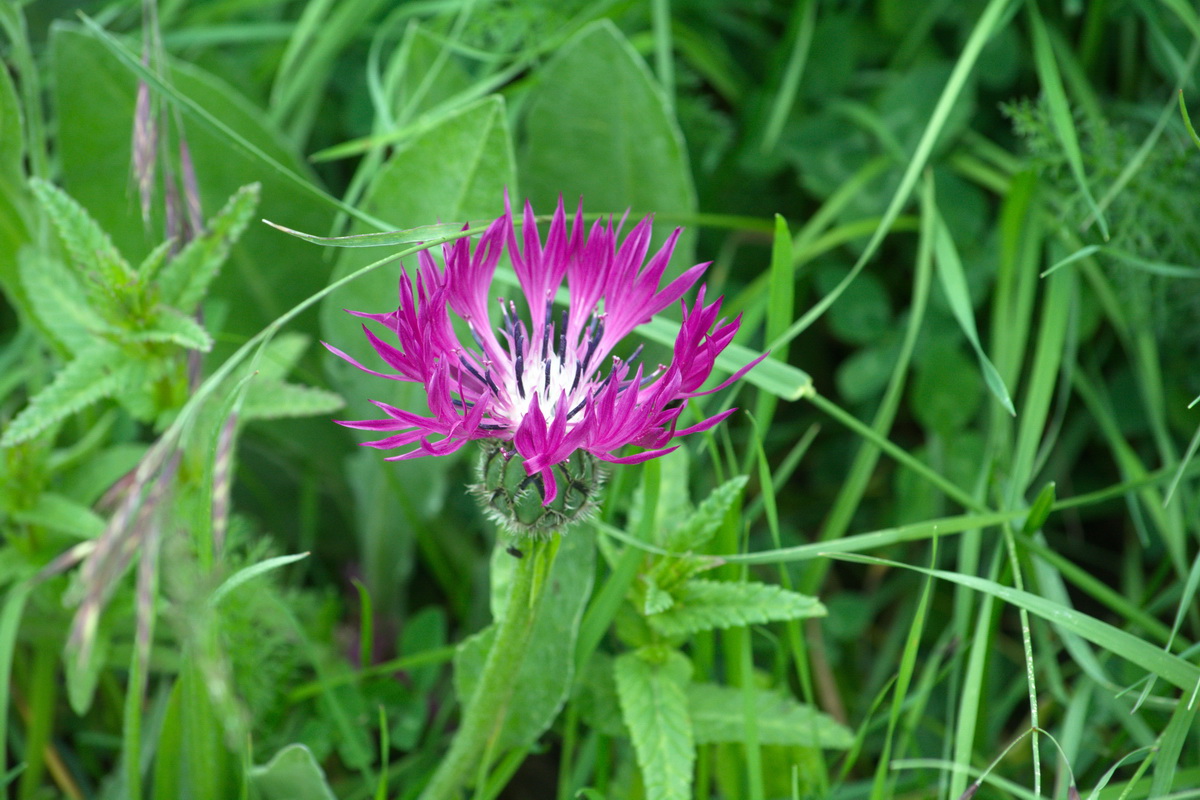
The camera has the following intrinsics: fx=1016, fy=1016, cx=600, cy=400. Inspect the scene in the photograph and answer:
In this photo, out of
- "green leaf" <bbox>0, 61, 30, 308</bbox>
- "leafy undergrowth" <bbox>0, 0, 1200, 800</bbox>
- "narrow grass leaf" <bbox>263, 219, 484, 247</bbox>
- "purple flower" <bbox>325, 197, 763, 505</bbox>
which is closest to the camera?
"purple flower" <bbox>325, 197, 763, 505</bbox>

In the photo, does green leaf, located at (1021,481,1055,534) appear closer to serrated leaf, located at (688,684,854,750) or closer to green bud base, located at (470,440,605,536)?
serrated leaf, located at (688,684,854,750)

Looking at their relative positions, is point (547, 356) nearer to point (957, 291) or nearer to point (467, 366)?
point (467, 366)

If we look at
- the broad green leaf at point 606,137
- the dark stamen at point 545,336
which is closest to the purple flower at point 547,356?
the dark stamen at point 545,336

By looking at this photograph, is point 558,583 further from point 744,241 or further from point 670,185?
point 744,241

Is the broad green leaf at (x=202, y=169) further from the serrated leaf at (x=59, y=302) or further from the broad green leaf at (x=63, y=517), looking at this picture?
the broad green leaf at (x=63, y=517)

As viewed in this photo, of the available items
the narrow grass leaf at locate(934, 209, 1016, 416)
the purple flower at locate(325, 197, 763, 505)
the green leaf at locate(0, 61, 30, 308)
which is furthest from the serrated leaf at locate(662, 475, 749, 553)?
the green leaf at locate(0, 61, 30, 308)

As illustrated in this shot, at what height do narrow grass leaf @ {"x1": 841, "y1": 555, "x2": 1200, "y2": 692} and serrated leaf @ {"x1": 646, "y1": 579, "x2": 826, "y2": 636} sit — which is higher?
serrated leaf @ {"x1": 646, "y1": 579, "x2": 826, "y2": 636}
